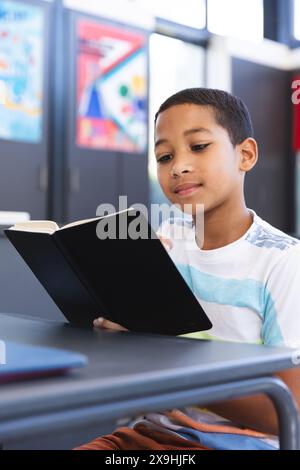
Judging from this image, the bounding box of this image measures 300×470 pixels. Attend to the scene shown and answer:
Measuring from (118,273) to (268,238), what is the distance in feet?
1.04

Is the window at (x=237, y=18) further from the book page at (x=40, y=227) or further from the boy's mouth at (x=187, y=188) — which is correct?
the book page at (x=40, y=227)

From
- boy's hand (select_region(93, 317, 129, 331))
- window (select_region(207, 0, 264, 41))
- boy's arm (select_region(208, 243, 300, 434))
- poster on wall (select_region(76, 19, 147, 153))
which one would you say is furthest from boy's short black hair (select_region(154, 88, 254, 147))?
window (select_region(207, 0, 264, 41))

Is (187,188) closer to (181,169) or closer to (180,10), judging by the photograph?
(181,169)

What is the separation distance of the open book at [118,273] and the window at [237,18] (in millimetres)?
4710

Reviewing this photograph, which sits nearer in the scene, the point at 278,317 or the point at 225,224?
the point at 278,317

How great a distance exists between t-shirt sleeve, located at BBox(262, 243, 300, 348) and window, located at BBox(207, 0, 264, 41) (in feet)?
15.1

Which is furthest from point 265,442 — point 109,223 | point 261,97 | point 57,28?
point 261,97

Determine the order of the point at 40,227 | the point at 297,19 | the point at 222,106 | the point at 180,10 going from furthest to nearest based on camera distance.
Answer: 1. the point at 297,19
2. the point at 180,10
3. the point at 222,106
4. the point at 40,227

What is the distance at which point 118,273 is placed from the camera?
2.67 feet

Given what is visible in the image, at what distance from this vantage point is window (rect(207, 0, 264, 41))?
5.26 metres

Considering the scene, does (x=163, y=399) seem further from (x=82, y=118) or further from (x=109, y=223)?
(x=82, y=118)

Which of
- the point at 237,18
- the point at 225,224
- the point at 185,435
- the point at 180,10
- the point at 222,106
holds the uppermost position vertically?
the point at 237,18

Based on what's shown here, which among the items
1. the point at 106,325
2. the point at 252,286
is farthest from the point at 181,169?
the point at 106,325

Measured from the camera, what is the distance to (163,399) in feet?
1.62
